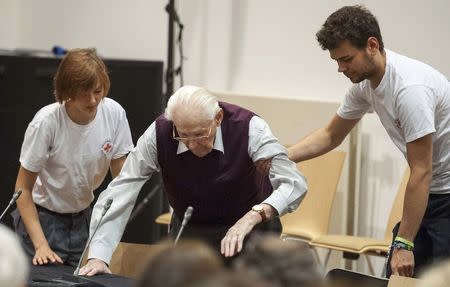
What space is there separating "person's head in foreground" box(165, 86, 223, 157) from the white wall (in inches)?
81.3

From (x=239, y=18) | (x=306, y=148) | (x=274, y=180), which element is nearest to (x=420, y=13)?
(x=239, y=18)

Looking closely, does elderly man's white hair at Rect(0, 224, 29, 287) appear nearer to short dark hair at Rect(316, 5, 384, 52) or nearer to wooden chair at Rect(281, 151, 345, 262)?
short dark hair at Rect(316, 5, 384, 52)

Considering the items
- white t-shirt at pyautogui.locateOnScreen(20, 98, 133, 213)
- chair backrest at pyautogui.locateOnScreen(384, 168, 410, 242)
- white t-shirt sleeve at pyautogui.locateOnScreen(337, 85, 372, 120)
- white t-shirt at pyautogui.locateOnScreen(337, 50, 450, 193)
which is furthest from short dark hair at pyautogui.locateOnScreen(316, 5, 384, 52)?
chair backrest at pyautogui.locateOnScreen(384, 168, 410, 242)

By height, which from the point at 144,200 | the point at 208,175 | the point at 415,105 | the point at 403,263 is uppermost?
the point at 415,105

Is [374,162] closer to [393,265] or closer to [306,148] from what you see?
[306,148]

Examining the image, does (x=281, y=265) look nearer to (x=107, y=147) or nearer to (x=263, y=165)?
(x=263, y=165)

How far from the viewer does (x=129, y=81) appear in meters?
5.19

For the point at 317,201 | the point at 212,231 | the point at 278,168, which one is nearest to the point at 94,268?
the point at 212,231

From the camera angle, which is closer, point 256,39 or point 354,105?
point 354,105

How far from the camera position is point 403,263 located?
275cm

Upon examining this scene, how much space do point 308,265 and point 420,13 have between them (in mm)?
3673

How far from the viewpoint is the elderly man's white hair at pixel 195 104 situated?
2.66 metres

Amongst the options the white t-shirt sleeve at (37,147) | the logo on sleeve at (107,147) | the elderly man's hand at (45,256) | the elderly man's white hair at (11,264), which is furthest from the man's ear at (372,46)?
the elderly man's white hair at (11,264)

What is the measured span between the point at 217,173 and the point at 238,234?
0.87 feet
